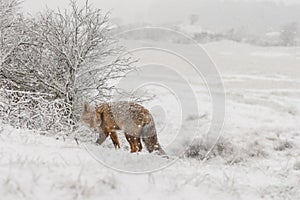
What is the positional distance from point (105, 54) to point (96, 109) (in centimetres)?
511

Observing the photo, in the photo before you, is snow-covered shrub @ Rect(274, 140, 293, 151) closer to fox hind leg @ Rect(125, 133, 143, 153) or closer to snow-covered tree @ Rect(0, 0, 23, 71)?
fox hind leg @ Rect(125, 133, 143, 153)

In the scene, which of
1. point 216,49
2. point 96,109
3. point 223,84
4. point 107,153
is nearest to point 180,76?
point 223,84

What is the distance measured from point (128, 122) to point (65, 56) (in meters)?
5.48

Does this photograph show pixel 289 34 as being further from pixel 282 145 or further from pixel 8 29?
pixel 8 29

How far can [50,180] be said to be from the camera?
13.0ft

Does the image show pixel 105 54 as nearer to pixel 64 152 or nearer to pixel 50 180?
pixel 64 152

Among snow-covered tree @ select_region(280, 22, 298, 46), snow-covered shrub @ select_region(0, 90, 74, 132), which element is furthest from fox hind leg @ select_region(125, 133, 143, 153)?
snow-covered tree @ select_region(280, 22, 298, 46)

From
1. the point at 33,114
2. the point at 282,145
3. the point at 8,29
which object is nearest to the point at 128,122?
the point at 33,114

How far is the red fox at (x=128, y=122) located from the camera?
8.67 meters

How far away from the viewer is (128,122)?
29.0 feet

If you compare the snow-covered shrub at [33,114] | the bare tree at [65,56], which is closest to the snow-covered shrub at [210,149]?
the bare tree at [65,56]

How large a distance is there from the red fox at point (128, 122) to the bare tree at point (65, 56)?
3904 mm

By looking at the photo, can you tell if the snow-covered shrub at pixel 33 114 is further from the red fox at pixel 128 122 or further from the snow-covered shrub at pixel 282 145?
the snow-covered shrub at pixel 282 145

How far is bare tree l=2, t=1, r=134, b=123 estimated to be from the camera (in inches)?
522
